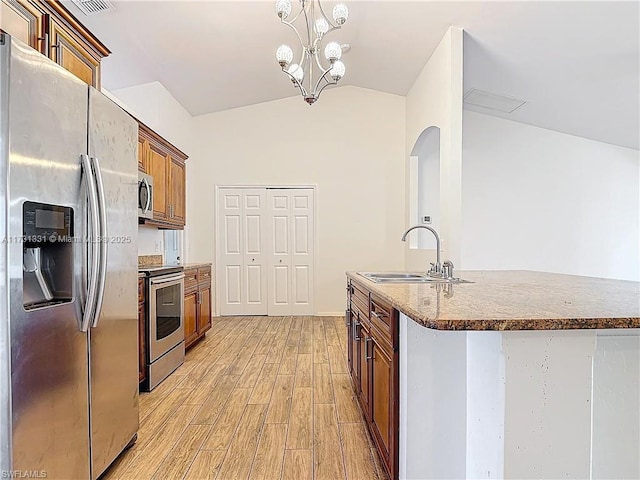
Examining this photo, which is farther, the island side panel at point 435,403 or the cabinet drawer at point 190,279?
the cabinet drawer at point 190,279

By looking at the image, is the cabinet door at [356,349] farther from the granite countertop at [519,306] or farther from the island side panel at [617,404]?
the island side panel at [617,404]

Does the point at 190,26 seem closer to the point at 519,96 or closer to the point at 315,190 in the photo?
the point at 315,190

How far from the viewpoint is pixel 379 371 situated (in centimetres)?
203

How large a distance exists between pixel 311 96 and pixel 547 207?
4565mm

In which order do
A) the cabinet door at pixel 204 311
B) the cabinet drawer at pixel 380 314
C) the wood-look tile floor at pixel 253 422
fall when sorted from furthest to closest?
the cabinet door at pixel 204 311 < the wood-look tile floor at pixel 253 422 < the cabinet drawer at pixel 380 314

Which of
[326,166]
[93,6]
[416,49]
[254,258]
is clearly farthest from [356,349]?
[326,166]

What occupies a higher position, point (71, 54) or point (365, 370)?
point (71, 54)

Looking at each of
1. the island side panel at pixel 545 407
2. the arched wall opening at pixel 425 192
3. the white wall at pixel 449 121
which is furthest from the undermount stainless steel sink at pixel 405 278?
the arched wall opening at pixel 425 192

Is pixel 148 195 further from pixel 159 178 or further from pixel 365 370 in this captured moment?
pixel 365 370

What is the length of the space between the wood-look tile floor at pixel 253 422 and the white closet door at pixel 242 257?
7.03ft

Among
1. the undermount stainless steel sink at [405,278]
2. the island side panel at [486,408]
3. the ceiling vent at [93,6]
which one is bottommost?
the island side panel at [486,408]

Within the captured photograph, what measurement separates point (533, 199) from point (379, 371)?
5.39m

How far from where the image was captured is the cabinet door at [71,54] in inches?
77.2

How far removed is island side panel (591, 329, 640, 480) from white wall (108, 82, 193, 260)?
13.5 feet
